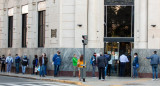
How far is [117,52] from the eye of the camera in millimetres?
33594

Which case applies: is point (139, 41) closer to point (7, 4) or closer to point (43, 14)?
point (43, 14)

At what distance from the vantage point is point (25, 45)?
40469 millimetres

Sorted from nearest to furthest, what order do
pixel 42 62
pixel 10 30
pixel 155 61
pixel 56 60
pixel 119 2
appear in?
pixel 155 61
pixel 56 60
pixel 119 2
pixel 42 62
pixel 10 30

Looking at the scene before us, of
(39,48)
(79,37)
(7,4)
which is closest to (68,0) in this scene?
(79,37)

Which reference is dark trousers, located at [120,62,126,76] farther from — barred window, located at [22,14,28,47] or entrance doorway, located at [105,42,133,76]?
barred window, located at [22,14,28,47]

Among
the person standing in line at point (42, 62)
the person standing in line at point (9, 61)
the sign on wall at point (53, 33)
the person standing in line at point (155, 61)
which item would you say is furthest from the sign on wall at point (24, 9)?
the person standing in line at point (155, 61)

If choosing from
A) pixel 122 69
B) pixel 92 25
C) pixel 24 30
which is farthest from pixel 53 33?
pixel 24 30

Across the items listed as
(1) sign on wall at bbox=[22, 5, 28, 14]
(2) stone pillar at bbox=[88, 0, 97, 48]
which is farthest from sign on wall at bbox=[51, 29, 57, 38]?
(1) sign on wall at bbox=[22, 5, 28, 14]

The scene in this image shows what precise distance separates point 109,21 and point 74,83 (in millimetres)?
8486

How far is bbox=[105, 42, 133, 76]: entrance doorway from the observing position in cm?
3341

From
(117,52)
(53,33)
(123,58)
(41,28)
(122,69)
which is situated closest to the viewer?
(123,58)

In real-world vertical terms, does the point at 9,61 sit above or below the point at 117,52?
below

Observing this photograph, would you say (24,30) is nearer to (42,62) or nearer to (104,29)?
(42,62)

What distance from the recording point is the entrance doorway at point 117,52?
33406mm
